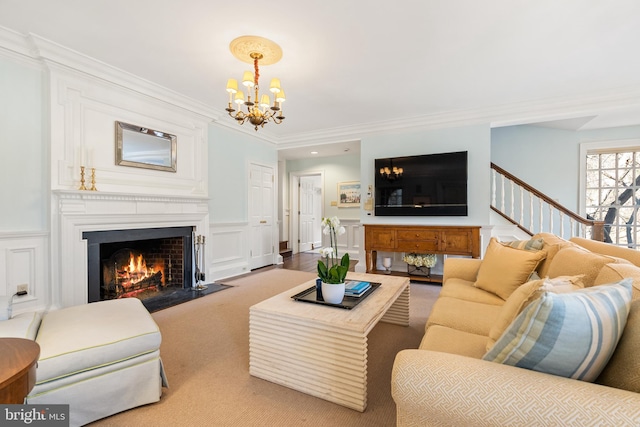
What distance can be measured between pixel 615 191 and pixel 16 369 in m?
7.01

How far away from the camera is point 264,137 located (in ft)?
17.4

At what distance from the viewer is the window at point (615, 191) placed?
4656 mm

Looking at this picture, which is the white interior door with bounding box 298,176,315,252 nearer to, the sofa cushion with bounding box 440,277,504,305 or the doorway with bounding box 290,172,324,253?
the doorway with bounding box 290,172,324,253

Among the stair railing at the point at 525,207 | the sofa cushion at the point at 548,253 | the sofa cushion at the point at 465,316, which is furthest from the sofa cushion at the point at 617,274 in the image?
the stair railing at the point at 525,207

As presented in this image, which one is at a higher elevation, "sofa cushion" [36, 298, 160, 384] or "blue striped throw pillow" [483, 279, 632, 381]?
"blue striped throw pillow" [483, 279, 632, 381]

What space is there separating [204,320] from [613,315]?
288 centimetres

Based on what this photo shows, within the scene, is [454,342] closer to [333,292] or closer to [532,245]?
[333,292]

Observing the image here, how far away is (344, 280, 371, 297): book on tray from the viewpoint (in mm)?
2018

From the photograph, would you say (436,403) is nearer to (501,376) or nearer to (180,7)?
(501,376)

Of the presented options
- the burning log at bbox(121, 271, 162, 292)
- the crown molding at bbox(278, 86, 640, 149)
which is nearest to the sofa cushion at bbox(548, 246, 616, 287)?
the crown molding at bbox(278, 86, 640, 149)

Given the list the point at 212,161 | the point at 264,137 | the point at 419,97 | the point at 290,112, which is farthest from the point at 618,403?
the point at 264,137

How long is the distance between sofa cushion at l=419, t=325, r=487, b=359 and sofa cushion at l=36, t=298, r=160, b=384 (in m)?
1.45

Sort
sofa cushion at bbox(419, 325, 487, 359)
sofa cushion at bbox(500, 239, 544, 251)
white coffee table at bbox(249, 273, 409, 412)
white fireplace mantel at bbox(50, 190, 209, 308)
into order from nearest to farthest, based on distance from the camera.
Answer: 1. sofa cushion at bbox(419, 325, 487, 359)
2. white coffee table at bbox(249, 273, 409, 412)
3. sofa cushion at bbox(500, 239, 544, 251)
4. white fireplace mantel at bbox(50, 190, 209, 308)

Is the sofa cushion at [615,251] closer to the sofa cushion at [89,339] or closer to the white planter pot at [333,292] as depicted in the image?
the white planter pot at [333,292]
